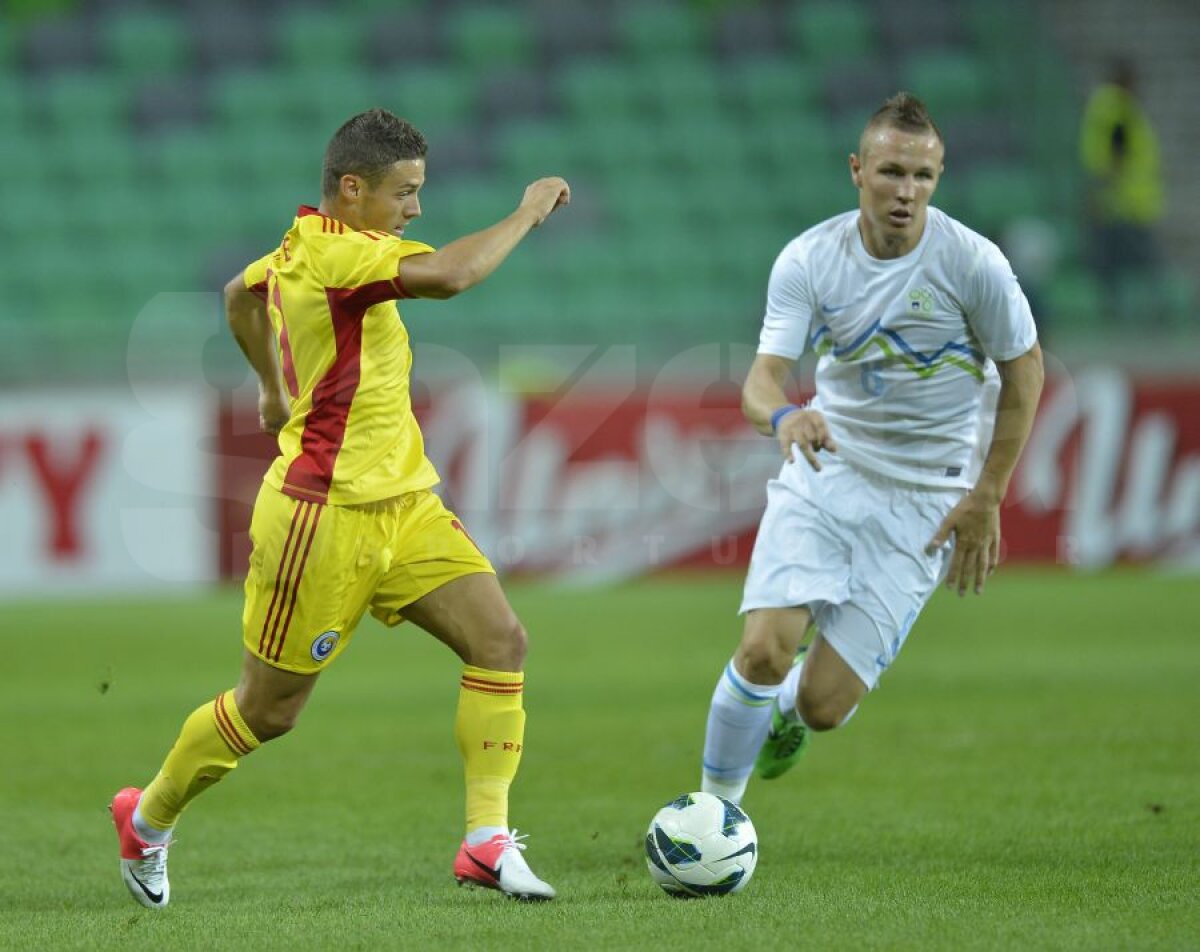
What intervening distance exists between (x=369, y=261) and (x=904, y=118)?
1714mm

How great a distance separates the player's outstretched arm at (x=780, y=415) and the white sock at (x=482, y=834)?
1300 millimetres

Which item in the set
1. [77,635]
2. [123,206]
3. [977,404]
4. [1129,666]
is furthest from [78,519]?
[977,404]

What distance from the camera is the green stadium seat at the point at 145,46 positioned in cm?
1847

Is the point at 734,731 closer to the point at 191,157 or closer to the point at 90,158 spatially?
the point at 191,157

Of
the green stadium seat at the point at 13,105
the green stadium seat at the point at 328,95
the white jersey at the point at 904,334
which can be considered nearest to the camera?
the white jersey at the point at 904,334

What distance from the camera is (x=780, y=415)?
17.3 feet

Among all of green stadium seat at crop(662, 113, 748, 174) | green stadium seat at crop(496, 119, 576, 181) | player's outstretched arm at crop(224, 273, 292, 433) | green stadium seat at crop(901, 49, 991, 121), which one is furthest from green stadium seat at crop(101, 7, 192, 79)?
player's outstretched arm at crop(224, 273, 292, 433)

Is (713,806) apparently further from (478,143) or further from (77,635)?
(478,143)

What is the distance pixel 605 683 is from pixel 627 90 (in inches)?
402

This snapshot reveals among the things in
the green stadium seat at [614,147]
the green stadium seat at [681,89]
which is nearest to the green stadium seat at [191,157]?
the green stadium seat at [614,147]

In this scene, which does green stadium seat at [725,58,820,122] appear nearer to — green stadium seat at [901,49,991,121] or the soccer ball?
green stadium seat at [901,49,991,121]

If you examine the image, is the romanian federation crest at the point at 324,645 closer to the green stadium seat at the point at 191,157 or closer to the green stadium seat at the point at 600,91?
the green stadium seat at the point at 191,157

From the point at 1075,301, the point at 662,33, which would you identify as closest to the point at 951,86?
the point at 662,33

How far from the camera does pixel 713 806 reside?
5160 mm
